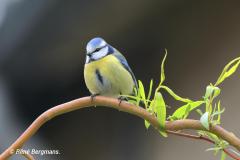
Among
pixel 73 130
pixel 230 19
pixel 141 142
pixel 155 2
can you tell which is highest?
pixel 155 2

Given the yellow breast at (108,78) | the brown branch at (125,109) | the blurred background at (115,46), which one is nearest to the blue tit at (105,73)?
the yellow breast at (108,78)

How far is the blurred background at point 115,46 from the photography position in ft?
6.75

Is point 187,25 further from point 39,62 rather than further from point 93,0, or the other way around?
point 39,62

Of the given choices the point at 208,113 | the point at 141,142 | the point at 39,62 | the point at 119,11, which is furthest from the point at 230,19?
the point at 208,113

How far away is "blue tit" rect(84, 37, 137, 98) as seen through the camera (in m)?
1.16

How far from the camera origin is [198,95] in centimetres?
229

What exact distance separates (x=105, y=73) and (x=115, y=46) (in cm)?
93

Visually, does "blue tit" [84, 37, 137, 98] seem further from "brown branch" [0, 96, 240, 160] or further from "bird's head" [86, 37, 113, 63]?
"brown branch" [0, 96, 240, 160]

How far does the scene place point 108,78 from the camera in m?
1.19

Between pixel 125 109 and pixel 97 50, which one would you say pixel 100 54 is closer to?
pixel 97 50

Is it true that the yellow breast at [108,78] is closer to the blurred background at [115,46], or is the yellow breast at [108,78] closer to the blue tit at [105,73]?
the blue tit at [105,73]

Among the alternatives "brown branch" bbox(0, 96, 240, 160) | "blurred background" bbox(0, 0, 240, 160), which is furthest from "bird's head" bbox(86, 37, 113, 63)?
"blurred background" bbox(0, 0, 240, 160)

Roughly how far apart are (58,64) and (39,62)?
0.28 feet

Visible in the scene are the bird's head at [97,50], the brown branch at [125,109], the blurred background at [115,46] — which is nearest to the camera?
the brown branch at [125,109]
